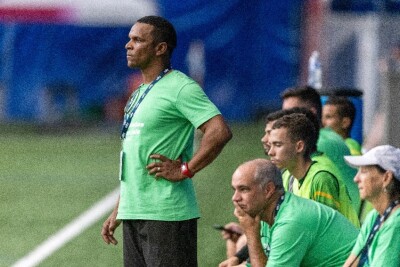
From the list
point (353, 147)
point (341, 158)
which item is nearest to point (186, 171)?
point (341, 158)

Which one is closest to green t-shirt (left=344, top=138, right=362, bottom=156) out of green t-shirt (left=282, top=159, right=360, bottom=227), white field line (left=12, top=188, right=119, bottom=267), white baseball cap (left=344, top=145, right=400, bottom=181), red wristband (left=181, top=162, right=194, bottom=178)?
green t-shirt (left=282, top=159, right=360, bottom=227)

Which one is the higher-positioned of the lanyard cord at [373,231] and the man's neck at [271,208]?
the man's neck at [271,208]

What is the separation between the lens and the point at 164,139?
791cm

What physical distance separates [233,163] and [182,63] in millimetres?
14118

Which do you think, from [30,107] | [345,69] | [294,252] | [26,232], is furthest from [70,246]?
[30,107]

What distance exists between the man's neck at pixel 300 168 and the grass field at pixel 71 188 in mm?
3958

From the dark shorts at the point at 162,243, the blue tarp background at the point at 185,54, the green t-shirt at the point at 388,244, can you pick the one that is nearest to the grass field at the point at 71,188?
the blue tarp background at the point at 185,54

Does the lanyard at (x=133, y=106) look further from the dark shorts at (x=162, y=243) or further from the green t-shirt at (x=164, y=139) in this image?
the dark shorts at (x=162, y=243)

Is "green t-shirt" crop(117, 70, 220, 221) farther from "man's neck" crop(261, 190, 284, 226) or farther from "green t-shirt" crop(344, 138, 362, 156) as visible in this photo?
"green t-shirt" crop(344, 138, 362, 156)

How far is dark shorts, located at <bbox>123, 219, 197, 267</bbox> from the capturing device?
7910 mm

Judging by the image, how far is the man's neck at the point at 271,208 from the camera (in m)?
7.54

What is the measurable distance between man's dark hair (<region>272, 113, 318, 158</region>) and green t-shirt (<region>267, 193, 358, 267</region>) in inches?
39.4

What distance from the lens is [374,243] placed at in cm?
721

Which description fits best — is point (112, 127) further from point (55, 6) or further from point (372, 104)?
point (372, 104)
